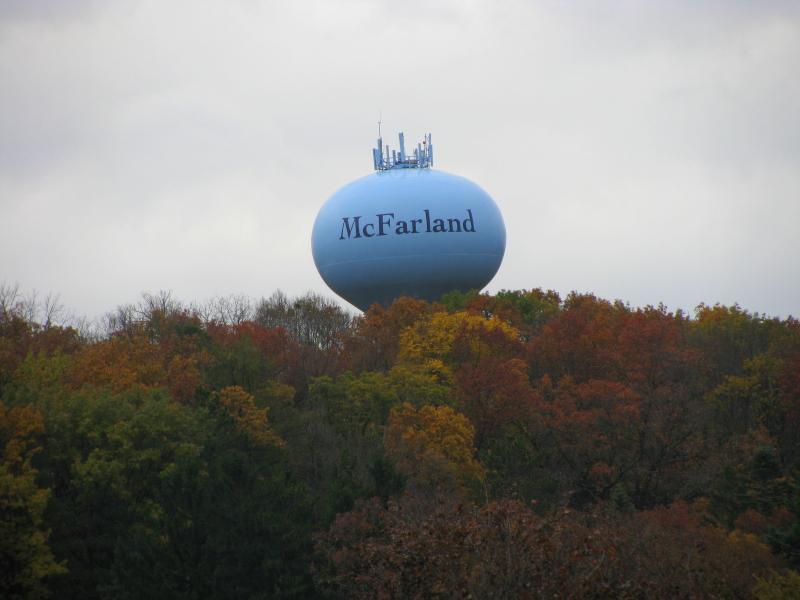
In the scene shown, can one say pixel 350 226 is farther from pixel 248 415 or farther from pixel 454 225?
pixel 248 415

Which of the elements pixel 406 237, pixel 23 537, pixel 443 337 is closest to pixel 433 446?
pixel 443 337

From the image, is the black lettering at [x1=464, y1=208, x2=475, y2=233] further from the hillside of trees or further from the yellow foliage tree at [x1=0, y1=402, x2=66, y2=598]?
the yellow foliage tree at [x1=0, y1=402, x2=66, y2=598]

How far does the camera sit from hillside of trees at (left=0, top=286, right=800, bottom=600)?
22734 millimetres

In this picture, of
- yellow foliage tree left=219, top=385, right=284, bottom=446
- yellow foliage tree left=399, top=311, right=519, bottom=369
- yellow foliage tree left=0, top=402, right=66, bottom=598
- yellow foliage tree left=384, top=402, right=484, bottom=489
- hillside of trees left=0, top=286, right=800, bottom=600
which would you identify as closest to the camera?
hillside of trees left=0, top=286, right=800, bottom=600

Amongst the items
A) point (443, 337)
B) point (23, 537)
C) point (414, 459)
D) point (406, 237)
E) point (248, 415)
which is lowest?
point (23, 537)

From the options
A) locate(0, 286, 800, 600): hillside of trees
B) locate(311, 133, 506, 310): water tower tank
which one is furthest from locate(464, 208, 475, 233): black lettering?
locate(0, 286, 800, 600): hillside of trees

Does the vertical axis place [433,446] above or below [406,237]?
below

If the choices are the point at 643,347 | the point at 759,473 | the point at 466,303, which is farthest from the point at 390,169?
the point at 759,473

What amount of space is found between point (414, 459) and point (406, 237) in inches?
596

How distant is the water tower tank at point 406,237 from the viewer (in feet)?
167

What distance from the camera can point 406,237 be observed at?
50.6 metres

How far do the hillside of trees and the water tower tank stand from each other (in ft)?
4.43

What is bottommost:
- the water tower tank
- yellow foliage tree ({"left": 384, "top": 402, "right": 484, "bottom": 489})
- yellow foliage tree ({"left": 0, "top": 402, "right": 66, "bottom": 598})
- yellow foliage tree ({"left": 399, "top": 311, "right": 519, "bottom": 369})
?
yellow foliage tree ({"left": 0, "top": 402, "right": 66, "bottom": 598})

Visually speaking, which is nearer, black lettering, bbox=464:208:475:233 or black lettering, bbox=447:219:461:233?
black lettering, bbox=447:219:461:233
